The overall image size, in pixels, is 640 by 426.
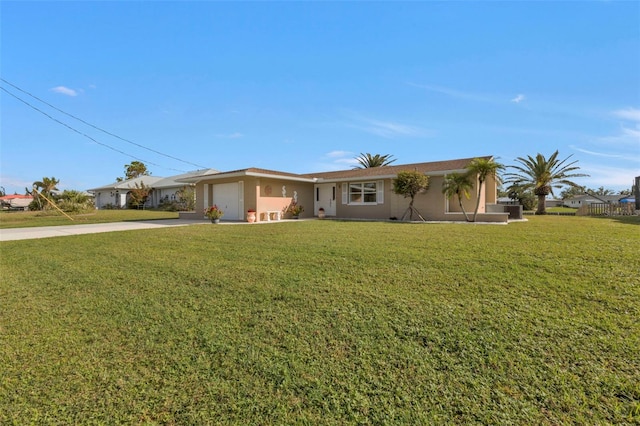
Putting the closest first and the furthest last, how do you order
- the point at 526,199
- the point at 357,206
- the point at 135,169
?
the point at 357,206 < the point at 526,199 < the point at 135,169

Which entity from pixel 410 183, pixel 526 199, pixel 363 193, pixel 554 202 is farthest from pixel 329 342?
pixel 554 202

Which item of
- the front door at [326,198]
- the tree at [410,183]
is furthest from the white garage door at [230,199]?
the tree at [410,183]

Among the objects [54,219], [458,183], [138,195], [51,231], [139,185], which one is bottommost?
[51,231]

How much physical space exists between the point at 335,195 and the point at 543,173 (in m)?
21.6

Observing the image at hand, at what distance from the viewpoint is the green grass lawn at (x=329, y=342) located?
202 cm

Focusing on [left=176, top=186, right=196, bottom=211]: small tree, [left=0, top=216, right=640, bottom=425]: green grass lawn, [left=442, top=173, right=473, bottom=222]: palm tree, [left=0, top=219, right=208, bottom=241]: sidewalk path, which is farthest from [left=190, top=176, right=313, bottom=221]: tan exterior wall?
[left=0, top=216, right=640, bottom=425]: green grass lawn

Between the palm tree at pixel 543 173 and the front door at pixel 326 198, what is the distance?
67.4 feet

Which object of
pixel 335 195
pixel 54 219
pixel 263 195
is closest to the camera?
pixel 263 195

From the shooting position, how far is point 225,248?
728 centimetres

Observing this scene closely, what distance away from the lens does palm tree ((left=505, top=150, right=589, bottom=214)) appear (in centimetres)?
2647

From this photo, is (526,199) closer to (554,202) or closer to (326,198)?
(326,198)

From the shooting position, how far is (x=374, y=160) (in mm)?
36188

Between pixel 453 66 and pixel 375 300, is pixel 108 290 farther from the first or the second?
pixel 453 66

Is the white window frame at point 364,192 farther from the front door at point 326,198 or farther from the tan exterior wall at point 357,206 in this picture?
the front door at point 326,198
